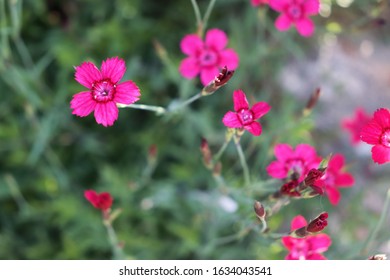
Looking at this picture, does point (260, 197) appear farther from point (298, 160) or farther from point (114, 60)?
point (114, 60)

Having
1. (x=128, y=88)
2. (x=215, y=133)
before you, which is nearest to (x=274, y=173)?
(x=128, y=88)

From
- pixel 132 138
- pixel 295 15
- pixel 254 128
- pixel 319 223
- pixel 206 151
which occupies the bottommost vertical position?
pixel 319 223

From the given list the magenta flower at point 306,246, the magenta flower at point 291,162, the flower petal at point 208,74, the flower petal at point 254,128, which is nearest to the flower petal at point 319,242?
the magenta flower at point 306,246

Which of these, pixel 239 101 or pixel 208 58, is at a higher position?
pixel 208 58

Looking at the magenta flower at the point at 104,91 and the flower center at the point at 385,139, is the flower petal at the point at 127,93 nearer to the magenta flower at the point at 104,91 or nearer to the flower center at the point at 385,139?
the magenta flower at the point at 104,91

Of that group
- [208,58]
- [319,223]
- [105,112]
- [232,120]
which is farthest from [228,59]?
[319,223]

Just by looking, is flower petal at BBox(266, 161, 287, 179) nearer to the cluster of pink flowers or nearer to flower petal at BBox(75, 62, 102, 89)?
the cluster of pink flowers

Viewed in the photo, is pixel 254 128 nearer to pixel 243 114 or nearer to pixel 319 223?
pixel 243 114

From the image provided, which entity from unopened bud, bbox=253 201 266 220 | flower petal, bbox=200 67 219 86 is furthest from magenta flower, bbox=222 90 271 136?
flower petal, bbox=200 67 219 86
